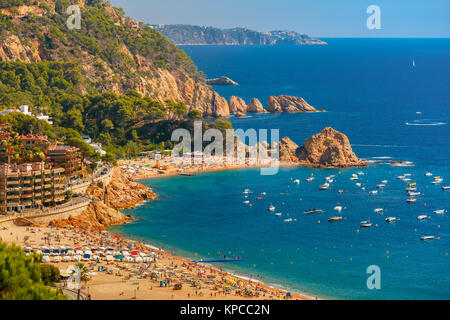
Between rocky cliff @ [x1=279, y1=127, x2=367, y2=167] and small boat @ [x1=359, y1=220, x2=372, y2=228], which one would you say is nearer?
small boat @ [x1=359, y1=220, x2=372, y2=228]

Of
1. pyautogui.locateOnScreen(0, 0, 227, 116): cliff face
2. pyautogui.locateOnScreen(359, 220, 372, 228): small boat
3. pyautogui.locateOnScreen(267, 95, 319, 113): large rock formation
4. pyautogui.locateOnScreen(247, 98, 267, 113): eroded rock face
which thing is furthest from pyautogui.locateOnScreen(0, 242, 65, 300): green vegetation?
pyautogui.locateOnScreen(267, 95, 319, 113): large rock formation

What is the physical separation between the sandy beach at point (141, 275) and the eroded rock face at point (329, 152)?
43.4 meters

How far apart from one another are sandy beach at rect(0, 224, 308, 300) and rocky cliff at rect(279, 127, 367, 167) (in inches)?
1696

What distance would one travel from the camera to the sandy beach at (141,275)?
164 ft

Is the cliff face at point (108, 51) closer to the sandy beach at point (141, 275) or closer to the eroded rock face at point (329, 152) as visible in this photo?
the eroded rock face at point (329, 152)

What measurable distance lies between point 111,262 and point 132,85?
274 feet

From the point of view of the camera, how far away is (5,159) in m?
74.7

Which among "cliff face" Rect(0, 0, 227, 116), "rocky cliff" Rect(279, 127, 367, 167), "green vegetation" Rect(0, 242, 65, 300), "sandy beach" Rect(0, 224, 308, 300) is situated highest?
"cliff face" Rect(0, 0, 227, 116)

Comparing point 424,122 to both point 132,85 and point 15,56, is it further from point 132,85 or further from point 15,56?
point 15,56

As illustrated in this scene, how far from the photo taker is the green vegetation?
34.5 metres

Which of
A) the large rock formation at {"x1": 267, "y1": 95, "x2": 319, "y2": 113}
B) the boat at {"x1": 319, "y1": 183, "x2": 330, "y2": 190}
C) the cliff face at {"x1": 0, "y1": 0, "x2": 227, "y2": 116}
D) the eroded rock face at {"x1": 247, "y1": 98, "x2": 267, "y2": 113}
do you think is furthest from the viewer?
the large rock formation at {"x1": 267, "y1": 95, "x2": 319, "y2": 113}

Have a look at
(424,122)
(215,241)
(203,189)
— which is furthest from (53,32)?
(215,241)

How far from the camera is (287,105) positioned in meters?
156

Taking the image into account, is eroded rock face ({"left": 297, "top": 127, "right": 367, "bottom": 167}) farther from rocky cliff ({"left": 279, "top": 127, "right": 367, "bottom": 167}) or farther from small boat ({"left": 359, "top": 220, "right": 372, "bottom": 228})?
small boat ({"left": 359, "top": 220, "right": 372, "bottom": 228})
